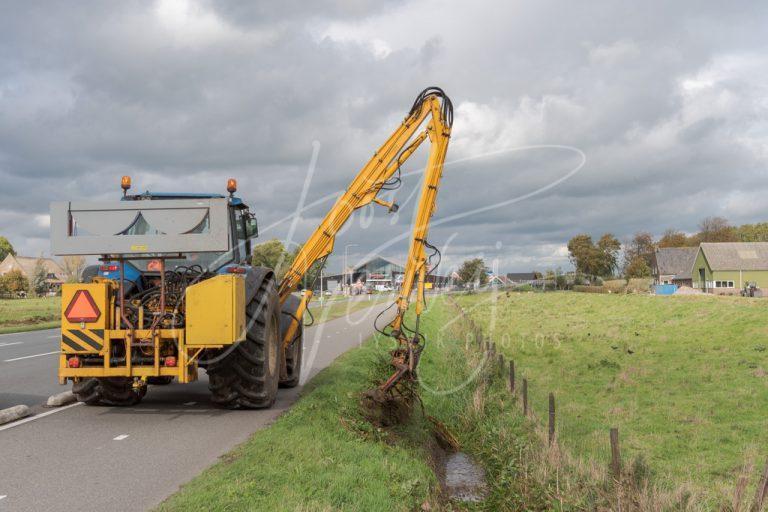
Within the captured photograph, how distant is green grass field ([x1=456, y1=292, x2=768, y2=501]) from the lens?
11.3 metres

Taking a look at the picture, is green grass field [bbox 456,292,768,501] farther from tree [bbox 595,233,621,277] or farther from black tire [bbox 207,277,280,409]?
tree [bbox 595,233,621,277]

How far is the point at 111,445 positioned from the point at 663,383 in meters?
14.7

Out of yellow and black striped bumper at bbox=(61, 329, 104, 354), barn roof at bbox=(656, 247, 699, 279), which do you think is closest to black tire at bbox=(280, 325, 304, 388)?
yellow and black striped bumper at bbox=(61, 329, 104, 354)

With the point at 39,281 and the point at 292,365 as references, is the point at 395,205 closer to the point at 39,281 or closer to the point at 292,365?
the point at 292,365

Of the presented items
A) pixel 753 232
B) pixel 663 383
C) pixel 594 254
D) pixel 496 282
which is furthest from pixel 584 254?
pixel 663 383

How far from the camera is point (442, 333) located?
2588cm

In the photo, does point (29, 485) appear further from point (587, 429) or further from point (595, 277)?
point (595, 277)

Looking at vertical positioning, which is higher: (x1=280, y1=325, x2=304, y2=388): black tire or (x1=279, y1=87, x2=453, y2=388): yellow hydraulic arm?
(x1=279, y1=87, x2=453, y2=388): yellow hydraulic arm

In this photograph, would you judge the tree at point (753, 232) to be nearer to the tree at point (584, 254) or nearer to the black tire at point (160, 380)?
the tree at point (584, 254)

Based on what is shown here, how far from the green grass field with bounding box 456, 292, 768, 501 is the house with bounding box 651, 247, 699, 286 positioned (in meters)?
59.7

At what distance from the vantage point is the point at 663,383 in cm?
1786

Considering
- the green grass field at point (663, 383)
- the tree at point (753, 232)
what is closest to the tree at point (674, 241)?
the tree at point (753, 232)

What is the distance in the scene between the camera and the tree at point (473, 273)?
249 feet

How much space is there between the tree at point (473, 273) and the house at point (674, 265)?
2477 centimetres
